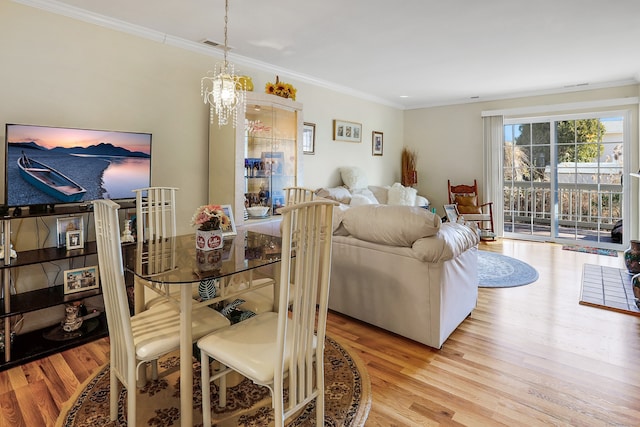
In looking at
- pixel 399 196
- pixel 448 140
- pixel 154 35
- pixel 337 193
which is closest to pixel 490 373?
pixel 337 193

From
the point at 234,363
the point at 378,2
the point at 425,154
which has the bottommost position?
the point at 234,363

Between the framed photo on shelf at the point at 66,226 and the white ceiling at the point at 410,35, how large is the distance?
62.6 inches

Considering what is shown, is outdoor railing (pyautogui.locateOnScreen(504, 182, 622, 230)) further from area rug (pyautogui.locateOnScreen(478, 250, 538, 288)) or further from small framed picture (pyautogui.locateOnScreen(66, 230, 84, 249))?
small framed picture (pyautogui.locateOnScreen(66, 230, 84, 249))

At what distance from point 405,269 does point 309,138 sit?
3054 millimetres

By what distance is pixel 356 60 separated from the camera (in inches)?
163

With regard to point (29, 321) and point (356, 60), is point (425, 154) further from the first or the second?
point (29, 321)

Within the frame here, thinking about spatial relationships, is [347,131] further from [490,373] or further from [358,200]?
[490,373]

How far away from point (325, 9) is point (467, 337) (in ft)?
9.01

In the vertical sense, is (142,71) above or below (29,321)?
above

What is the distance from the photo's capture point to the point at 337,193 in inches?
197

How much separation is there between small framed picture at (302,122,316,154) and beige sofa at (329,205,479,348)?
7.78 feet

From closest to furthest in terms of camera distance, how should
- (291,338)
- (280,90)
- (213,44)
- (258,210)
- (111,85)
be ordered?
1. (291,338)
2. (111,85)
3. (213,44)
4. (258,210)
5. (280,90)

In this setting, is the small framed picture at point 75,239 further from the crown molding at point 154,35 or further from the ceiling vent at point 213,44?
the ceiling vent at point 213,44

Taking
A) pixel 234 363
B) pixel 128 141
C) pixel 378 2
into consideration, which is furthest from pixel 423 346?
pixel 128 141
